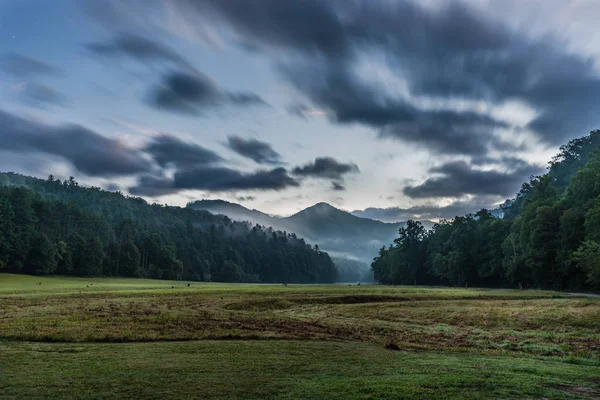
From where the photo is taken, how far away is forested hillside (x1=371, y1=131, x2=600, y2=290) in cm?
6800

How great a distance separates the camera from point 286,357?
603 inches

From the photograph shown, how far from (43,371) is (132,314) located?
17214 mm

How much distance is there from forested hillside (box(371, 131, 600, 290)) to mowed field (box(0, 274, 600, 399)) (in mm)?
38457

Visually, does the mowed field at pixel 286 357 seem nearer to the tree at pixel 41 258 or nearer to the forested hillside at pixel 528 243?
the forested hillside at pixel 528 243

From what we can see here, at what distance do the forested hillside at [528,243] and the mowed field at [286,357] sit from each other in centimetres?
3846

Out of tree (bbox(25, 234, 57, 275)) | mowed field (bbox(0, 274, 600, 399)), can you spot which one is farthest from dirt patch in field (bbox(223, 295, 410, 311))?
tree (bbox(25, 234, 57, 275))

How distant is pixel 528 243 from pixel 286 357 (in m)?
79.3

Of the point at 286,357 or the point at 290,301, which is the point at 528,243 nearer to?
the point at 290,301

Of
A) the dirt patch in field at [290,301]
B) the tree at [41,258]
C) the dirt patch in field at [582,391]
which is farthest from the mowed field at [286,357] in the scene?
the tree at [41,258]

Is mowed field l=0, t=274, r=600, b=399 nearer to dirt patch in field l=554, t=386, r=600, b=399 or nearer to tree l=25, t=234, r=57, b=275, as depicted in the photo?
dirt patch in field l=554, t=386, r=600, b=399

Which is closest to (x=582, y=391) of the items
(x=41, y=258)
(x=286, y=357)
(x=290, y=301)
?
(x=286, y=357)

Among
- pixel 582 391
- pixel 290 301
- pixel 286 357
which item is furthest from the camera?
pixel 290 301

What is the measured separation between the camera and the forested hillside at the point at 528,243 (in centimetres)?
6800

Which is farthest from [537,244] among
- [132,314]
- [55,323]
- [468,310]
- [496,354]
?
[55,323]
